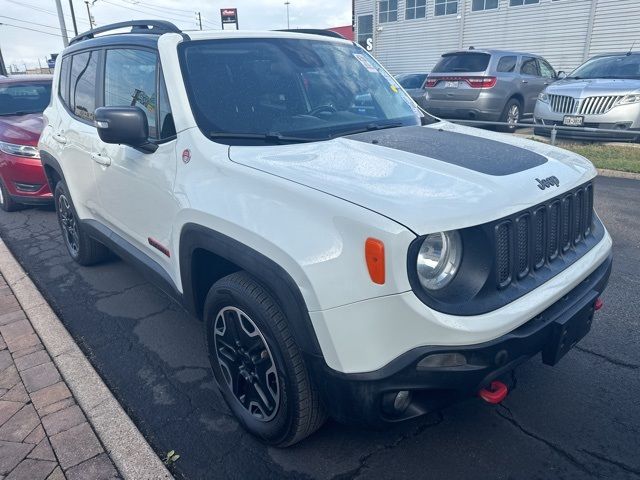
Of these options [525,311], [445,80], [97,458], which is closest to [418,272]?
[525,311]

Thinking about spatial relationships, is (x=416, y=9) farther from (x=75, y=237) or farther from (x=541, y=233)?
(x=541, y=233)

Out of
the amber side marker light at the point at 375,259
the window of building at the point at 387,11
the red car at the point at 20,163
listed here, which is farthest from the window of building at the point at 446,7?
the amber side marker light at the point at 375,259

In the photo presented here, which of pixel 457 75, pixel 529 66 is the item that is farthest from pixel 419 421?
pixel 529 66

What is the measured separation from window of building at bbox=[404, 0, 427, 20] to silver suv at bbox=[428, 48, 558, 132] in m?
17.1

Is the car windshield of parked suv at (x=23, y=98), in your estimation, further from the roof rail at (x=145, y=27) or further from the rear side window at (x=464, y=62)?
the rear side window at (x=464, y=62)

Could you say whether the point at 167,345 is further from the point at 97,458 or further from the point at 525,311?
the point at 525,311

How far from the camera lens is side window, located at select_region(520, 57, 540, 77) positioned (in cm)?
1194

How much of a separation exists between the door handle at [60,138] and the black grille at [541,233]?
3760 millimetres

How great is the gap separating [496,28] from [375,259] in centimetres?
2615

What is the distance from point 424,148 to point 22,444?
99.0 inches

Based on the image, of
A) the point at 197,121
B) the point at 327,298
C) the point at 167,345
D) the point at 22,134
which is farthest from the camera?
the point at 22,134

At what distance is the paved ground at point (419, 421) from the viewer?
2.33 metres

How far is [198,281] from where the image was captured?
2711 millimetres

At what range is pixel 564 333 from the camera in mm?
2109
